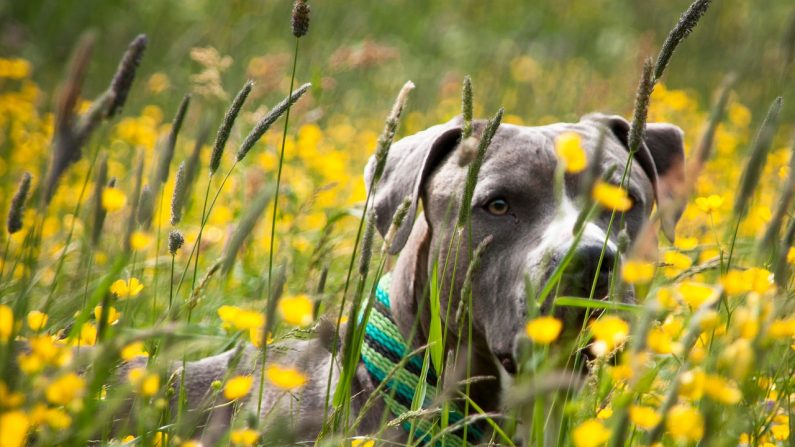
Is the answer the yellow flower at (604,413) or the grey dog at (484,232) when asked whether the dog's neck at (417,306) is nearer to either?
the grey dog at (484,232)

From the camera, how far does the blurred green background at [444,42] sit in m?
7.23

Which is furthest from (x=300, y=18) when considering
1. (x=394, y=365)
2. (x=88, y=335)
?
(x=394, y=365)

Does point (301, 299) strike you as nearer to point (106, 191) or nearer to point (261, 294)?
point (106, 191)

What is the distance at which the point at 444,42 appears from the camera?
10.8 metres

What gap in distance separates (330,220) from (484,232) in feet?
2.01

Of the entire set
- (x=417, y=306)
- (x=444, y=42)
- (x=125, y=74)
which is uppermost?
(x=444, y=42)

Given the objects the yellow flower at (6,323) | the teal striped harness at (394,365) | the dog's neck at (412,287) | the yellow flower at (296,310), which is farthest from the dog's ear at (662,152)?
the yellow flower at (6,323)

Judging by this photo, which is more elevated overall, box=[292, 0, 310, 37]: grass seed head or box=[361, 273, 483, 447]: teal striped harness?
box=[292, 0, 310, 37]: grass seed head

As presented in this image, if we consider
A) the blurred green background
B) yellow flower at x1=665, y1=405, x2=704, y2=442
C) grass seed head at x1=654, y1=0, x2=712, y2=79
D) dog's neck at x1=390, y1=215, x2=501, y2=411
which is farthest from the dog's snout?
the blurred green background

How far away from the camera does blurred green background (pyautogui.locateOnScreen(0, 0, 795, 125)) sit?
7.23 metres

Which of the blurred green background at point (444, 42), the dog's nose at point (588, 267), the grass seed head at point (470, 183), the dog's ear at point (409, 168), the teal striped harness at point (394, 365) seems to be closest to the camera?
the grass seed head at point (470, 183)

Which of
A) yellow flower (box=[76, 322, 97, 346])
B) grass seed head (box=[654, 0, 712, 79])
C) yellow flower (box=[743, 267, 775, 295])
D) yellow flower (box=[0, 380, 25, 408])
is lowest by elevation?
yellow flower (box=[76, 322, 97, 346])

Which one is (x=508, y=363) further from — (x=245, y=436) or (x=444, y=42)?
(x=444, y=42)

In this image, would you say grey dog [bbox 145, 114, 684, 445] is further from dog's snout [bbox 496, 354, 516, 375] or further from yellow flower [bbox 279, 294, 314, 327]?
yellow flower [bbox 279, 294, 314, 327]
